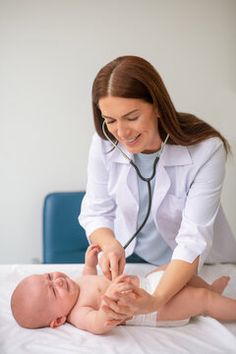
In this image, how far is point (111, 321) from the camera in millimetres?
1226

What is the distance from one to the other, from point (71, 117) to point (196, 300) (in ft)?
4.40

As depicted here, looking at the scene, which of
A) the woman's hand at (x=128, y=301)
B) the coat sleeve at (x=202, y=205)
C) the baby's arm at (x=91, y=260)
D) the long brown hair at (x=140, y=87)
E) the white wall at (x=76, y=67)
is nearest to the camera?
the woman's hand at (x=128, y=301)

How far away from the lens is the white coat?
1414 mm

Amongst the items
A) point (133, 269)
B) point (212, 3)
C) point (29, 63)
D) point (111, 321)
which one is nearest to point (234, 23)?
point (212, 3)

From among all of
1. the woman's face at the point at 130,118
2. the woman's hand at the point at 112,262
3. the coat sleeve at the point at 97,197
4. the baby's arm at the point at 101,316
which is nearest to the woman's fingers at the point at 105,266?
the woman's hand at the point at 112,262

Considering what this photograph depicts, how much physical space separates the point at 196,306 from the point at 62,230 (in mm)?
1102

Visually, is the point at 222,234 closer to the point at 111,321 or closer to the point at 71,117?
the point at 111,321

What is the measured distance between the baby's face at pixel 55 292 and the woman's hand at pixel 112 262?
14cm

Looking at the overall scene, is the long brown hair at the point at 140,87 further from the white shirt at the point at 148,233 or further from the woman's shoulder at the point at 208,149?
the white shirt at the point at 148,233

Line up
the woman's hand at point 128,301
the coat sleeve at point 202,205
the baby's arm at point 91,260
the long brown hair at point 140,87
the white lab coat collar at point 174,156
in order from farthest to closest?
the baby's arm at point 91,260, the white lab coat collar at point 174,156, the coat sleeve at point 202,205, the long brown hair at point 140,87, the woman's hand at point 128,301

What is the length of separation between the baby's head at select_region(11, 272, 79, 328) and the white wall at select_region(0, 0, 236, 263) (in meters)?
1.08

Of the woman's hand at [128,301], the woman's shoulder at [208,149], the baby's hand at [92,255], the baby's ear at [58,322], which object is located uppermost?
the woman's shoulder at [208,149]

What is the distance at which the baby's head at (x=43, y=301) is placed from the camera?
1358 mm

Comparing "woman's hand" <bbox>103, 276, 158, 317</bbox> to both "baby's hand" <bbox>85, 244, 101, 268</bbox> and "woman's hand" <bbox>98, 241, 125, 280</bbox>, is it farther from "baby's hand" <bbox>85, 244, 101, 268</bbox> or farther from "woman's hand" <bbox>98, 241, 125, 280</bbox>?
"baby's hand" <bbox>85, 244, 101, 268</bbox>
